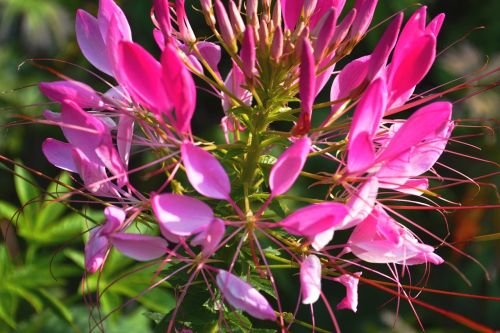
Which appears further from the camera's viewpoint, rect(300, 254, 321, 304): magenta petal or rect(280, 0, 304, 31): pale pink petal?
rect(280, 0, 304, 31): pale pink petal

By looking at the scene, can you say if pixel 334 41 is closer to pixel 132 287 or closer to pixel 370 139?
pixel 370 139

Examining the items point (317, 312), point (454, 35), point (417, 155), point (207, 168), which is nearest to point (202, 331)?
→ point (207, 168)

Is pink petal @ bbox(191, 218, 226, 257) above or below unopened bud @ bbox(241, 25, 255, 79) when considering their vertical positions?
below

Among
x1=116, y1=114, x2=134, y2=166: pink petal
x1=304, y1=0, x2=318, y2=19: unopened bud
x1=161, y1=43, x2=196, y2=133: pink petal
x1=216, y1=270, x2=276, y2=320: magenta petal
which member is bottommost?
x1=216, y1=270, x2=276, y2=320: magenta petal

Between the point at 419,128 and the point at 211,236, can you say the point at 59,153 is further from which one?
the point at 419,128

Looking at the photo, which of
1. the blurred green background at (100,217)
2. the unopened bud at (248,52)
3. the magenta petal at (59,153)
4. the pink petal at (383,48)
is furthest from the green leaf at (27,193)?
the pink petal at (383,48)

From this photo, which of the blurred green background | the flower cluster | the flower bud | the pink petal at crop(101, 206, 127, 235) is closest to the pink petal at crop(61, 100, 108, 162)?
the flower cluster

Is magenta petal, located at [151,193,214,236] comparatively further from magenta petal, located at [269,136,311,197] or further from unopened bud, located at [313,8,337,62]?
unopened bud, located at [313,8,337,62]
